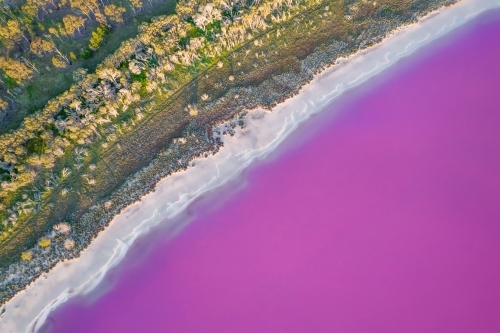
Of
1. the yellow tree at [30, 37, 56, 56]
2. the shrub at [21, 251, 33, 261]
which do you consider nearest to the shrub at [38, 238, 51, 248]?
the shrub at [21, 251, 33, 261]

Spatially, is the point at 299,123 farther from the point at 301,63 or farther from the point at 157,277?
the point at 157,277

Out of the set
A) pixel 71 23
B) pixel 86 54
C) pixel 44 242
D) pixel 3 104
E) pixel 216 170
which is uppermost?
pixel 71 23

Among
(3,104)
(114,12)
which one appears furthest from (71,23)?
(3,104)

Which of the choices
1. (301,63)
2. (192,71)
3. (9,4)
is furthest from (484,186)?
(9,4)

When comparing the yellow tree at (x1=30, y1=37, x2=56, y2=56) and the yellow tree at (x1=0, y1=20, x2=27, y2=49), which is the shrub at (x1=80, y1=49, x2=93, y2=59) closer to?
the yellow tree at (x1=30, y1=37, x2=56, y2=56)

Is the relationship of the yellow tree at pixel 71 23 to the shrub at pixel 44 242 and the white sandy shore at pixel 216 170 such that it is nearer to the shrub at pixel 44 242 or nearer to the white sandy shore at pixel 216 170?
the white sandy shore at pixel 216 170

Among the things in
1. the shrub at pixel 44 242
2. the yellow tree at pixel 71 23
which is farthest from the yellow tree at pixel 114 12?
the shrub at pixel 44 242

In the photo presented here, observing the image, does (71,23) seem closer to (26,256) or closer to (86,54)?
(86,54)

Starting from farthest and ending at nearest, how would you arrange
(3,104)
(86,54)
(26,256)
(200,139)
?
(86,54) → (3,104) → (200,139) → (26,256)
